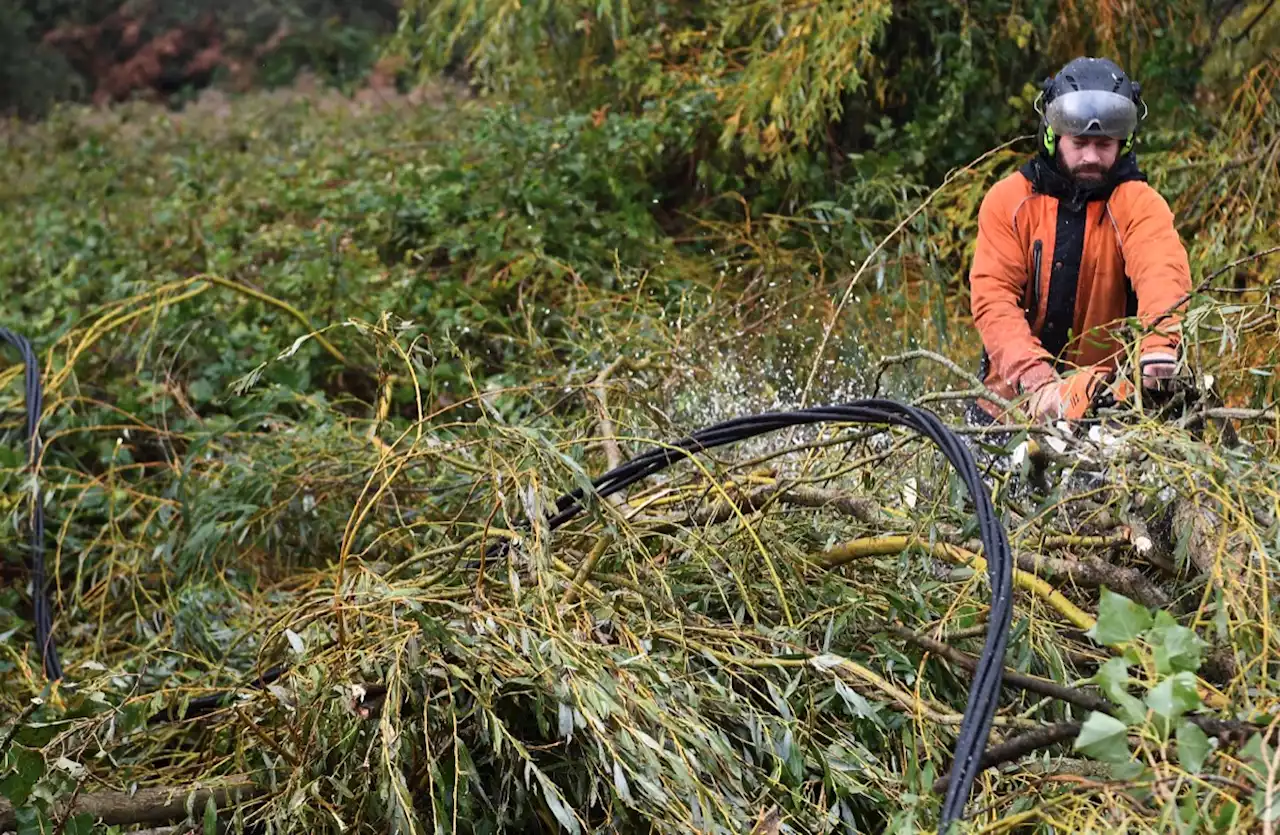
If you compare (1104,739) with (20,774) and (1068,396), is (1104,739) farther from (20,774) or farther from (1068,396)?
(20,774)

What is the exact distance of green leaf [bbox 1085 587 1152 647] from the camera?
1832 millimetres

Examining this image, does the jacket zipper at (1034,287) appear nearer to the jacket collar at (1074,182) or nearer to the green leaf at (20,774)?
the jacket collar at (1074,182)

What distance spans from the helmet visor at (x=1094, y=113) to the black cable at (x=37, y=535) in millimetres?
2943

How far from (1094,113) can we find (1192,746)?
2.17m

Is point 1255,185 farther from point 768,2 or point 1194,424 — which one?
point 1194,424

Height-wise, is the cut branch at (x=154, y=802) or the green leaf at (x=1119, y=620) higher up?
the green leaf at (x=1119, y=620)

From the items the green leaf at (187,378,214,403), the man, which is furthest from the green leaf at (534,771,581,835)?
the green leaf at (187,378,214,403)

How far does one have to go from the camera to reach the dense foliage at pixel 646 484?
7.95 ft

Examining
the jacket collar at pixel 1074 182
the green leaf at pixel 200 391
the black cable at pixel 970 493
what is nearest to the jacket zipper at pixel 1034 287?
the jacket collar at pixel 1074 182

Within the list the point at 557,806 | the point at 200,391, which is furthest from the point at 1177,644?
the point at 200,391

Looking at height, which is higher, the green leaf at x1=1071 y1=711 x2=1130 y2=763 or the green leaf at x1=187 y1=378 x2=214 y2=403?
the green leaf at x1=1071 y1=711 x2=1130 y2=763

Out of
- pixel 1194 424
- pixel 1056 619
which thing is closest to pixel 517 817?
pixel 1056 619

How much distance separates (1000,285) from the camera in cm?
384

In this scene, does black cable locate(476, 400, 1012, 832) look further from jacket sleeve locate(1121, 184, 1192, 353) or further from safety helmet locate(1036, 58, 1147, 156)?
safety helmet locate(1036, 58, 1147, 156)
